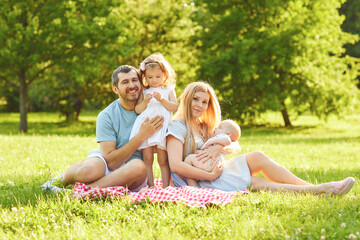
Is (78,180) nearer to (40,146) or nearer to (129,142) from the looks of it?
(129,142)

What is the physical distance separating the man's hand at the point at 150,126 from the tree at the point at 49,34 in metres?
11.4

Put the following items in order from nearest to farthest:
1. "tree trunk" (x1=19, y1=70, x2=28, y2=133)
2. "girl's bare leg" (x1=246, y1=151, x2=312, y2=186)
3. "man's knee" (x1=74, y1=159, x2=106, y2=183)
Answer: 1. "man's knee" (x1=74, y1=159, x2=106, y2=183)
2. "girl's bare leg" (x1=246, y1=151, x2=312, y2=186)
3. "tree trunk" (x1=19, y1=70, x2=28, y2=133)

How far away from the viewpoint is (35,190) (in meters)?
4.79

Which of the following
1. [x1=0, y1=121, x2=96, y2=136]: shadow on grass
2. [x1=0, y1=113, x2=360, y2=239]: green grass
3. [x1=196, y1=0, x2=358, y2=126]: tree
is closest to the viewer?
[x1=0, y1=113, x2=360, y2=239]: green grass

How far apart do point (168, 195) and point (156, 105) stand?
1.25 m

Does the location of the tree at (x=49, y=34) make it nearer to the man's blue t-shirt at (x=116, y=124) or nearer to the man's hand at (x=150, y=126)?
the man's blue t-shirt at (x=116, y=124)

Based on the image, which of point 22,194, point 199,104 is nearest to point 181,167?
point 199,104

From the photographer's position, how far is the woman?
15.4 feet

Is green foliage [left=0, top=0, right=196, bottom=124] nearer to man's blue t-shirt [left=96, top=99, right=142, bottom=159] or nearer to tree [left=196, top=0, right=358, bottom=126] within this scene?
tree [left=196, top=0, right=358, bottom=126]

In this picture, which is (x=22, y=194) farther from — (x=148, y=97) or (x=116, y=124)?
(x=148, y=97)

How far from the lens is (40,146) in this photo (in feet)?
30.3

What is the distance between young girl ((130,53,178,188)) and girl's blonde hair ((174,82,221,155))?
0.43 ft

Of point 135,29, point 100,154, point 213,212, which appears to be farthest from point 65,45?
point 213,212

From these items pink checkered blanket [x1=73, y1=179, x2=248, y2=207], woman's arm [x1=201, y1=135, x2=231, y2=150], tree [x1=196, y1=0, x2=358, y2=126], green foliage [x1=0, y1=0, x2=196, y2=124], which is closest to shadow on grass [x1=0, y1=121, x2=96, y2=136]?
green foliage [x1=0, y1=0, x2=196, y2=124]
